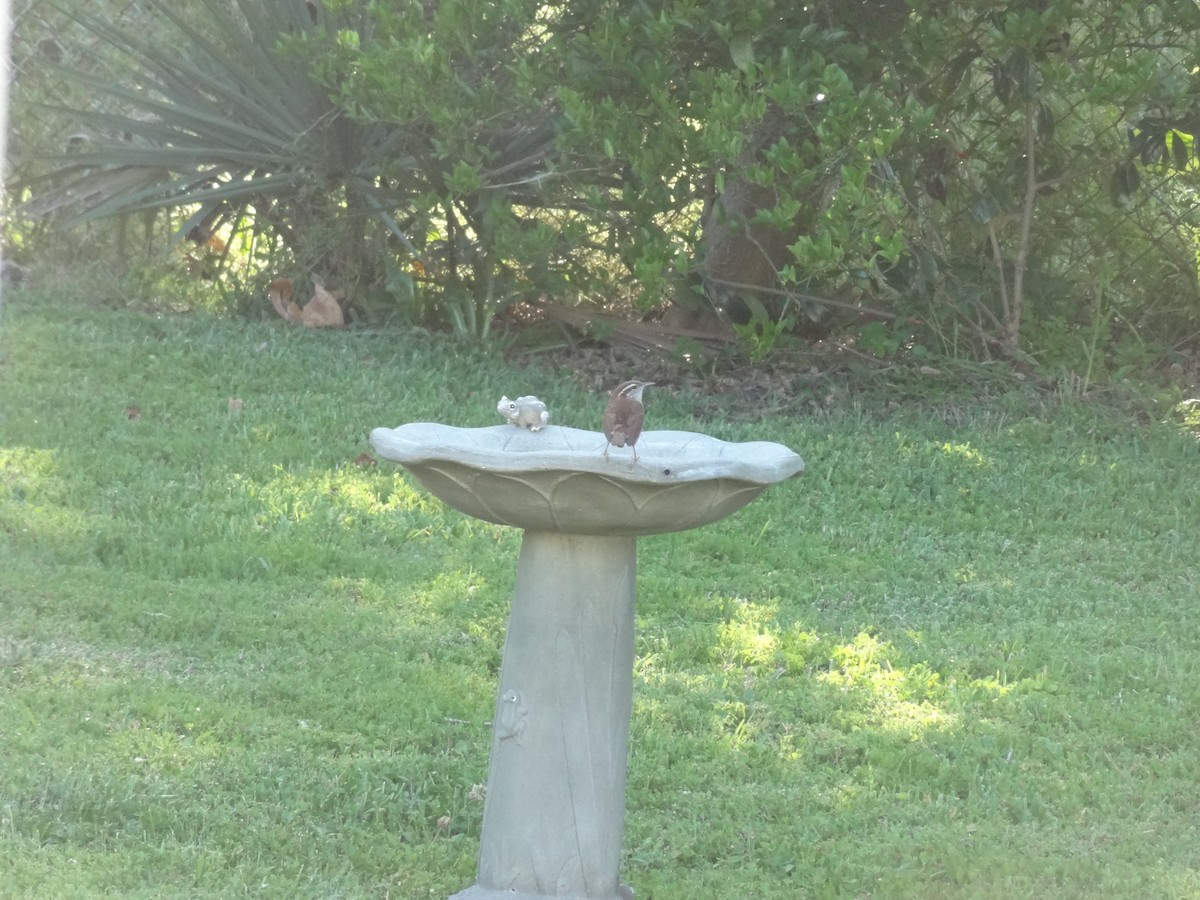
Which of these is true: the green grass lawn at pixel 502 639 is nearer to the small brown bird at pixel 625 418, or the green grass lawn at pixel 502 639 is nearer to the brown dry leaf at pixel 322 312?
the brown dry leaf at pixel 322 312

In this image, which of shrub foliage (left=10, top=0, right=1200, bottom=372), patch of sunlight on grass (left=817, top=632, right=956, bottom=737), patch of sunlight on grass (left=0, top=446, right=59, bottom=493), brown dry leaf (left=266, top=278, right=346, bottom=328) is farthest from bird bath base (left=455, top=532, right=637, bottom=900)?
brown dry leaf (left=266, top=278, right=346, bottom=328)

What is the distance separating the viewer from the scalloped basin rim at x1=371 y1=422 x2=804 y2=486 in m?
2.97

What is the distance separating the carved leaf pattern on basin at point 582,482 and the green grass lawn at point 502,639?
1.01 metres

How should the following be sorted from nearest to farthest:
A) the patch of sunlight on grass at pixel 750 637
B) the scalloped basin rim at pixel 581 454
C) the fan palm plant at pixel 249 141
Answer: the scalloped basin rim at pixel 581 454, the patch of sunlight on grass at pixel 750 637, the fan palm plant at pixel 249 141

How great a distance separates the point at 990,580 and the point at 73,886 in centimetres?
361

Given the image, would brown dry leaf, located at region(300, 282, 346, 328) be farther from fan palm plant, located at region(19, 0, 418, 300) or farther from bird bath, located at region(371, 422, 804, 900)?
bird bath, located at region(371, 422, 804, 900)

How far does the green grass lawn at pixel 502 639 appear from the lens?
3.71 m

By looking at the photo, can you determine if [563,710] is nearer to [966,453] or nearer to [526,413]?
[526,413]

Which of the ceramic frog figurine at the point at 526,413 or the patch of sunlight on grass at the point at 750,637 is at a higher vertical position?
the ceramic frog figurine at the point at 526,413

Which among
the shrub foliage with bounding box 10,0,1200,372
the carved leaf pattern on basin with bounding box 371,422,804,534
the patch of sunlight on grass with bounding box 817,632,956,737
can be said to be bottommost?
the patch of sunlight on grass with bounding box 817,632,956,737

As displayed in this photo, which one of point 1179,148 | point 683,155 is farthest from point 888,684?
point 1179,148

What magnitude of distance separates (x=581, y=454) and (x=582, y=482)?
0.23ft

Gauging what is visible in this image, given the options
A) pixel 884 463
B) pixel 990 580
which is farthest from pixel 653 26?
pixel 990 580

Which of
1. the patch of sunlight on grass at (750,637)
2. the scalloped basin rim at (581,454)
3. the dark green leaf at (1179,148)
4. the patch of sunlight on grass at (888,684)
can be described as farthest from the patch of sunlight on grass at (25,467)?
the dark green leaf at (1179,148)
